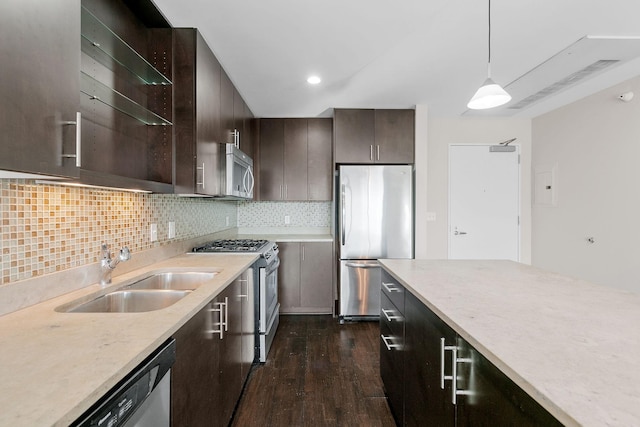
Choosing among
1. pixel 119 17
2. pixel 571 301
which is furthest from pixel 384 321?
pixel 119 17

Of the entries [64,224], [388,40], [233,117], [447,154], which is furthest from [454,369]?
[447,154]

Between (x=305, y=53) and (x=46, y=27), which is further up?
(x=305, y=53)

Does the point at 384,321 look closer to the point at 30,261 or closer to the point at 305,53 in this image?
the point at 30,261

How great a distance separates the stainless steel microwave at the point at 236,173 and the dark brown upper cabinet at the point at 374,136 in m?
1.15

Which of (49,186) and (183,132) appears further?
(183,132)

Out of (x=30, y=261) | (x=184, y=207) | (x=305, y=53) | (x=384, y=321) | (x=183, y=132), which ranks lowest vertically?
(x=384, y=321)

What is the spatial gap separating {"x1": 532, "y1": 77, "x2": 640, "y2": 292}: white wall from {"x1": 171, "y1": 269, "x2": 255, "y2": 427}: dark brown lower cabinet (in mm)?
3613

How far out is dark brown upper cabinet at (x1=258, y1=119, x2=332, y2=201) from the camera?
396 cm

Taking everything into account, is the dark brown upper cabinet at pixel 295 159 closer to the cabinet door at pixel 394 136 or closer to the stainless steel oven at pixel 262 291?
the cabinet door at pixel 394 136

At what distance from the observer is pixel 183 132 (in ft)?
6.42

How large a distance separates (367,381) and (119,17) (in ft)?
9.11

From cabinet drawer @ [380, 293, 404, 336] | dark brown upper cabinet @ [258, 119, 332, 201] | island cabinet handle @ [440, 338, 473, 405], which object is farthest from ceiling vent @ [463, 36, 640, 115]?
island cabinet handle @ [440, 338, 473, 405]

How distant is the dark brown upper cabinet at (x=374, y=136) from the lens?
11.9 ft

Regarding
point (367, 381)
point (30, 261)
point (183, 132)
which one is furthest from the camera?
point (367, 381)
